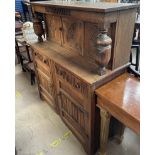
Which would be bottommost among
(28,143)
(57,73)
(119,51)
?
(28,143)

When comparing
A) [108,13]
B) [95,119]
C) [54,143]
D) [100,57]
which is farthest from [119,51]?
[54,143]

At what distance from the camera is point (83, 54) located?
4.53ft

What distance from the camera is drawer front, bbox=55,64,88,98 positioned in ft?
3.92

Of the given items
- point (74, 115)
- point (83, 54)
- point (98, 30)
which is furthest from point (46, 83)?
point (98, 30)

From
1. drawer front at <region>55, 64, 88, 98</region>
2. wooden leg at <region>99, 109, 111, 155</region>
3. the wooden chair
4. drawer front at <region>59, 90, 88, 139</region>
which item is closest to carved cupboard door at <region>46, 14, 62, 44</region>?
drawer front at <region>55, 64, 88, 98</region>

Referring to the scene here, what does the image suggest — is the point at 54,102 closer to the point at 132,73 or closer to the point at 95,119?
the point at 95,119

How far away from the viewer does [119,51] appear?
1.21 metres

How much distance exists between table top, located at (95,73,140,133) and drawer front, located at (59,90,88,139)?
0.28 meters

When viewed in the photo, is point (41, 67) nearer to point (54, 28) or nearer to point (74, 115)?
point (54, 28)

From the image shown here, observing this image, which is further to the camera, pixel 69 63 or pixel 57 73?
pixel 57 73

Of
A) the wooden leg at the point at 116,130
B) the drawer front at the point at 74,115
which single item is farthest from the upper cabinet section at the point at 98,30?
the wooden leg at the point at 116,130

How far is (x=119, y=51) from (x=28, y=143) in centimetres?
131
